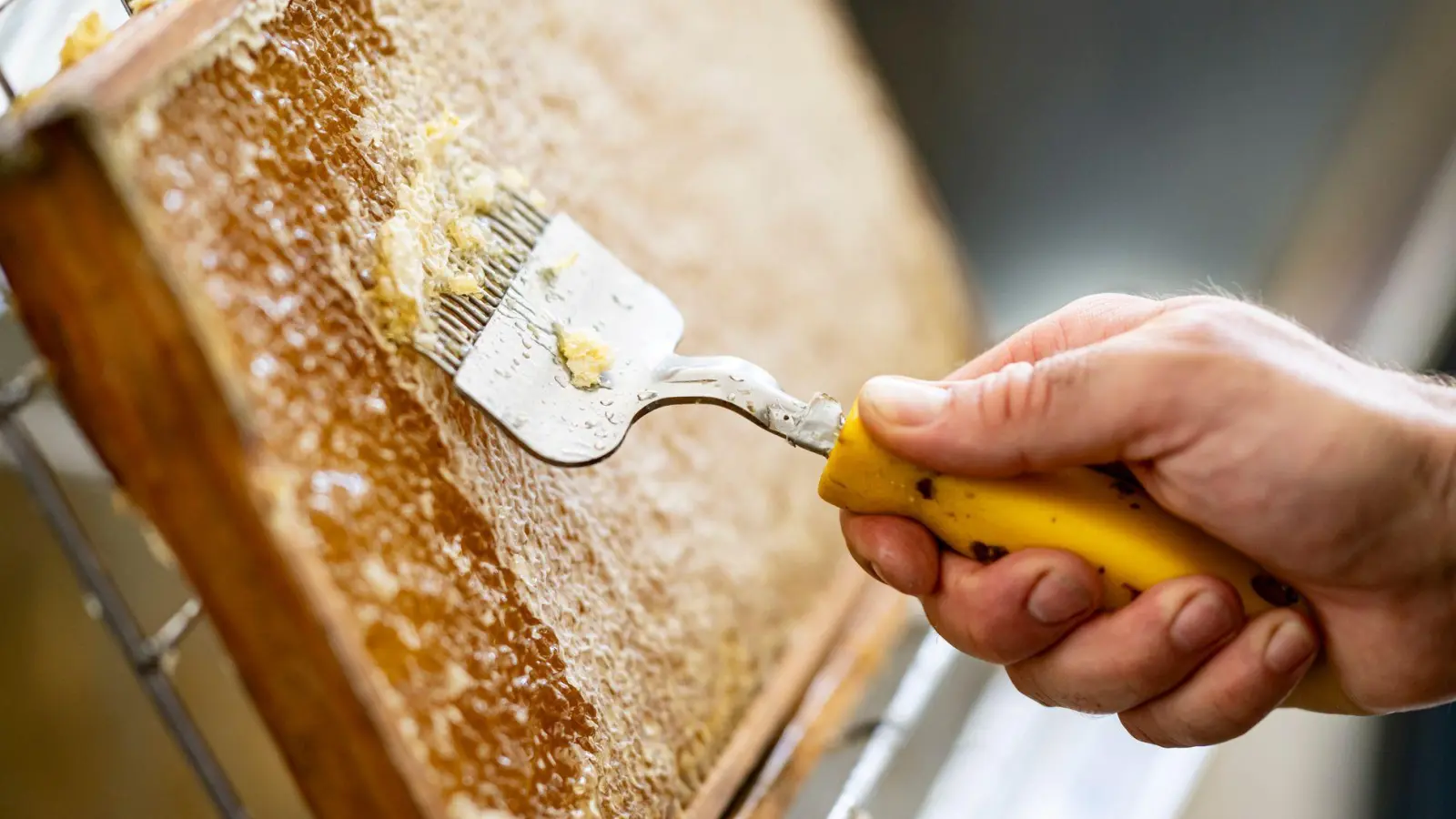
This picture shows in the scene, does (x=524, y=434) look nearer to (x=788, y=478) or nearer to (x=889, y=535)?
(x=889, y=535)

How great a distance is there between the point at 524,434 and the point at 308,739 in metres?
0.17

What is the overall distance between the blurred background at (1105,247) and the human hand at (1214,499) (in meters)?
0.30

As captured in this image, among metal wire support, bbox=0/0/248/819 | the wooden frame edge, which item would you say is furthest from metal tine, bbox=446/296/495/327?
metal wire support, bbox=0/0/248/819

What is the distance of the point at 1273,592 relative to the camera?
533mm

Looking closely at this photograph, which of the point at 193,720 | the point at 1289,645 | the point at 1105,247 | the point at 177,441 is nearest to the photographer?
the point at 177,441

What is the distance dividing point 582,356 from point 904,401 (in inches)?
6.5

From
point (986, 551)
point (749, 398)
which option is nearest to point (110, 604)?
point (749, 398)

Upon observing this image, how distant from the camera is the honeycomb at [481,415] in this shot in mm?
446

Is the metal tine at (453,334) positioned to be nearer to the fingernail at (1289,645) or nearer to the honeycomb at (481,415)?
the honeycomb at (481,415)

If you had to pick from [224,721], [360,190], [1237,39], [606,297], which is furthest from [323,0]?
[1237,39]

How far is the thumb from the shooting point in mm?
492

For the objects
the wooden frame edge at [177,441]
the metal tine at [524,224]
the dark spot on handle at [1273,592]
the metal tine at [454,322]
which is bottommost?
the wooden frame edge at [177,441]

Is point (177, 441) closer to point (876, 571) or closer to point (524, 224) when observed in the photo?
point (524, 224)

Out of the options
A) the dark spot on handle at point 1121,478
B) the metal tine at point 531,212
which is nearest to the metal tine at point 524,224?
the metal tine at point 531,212
